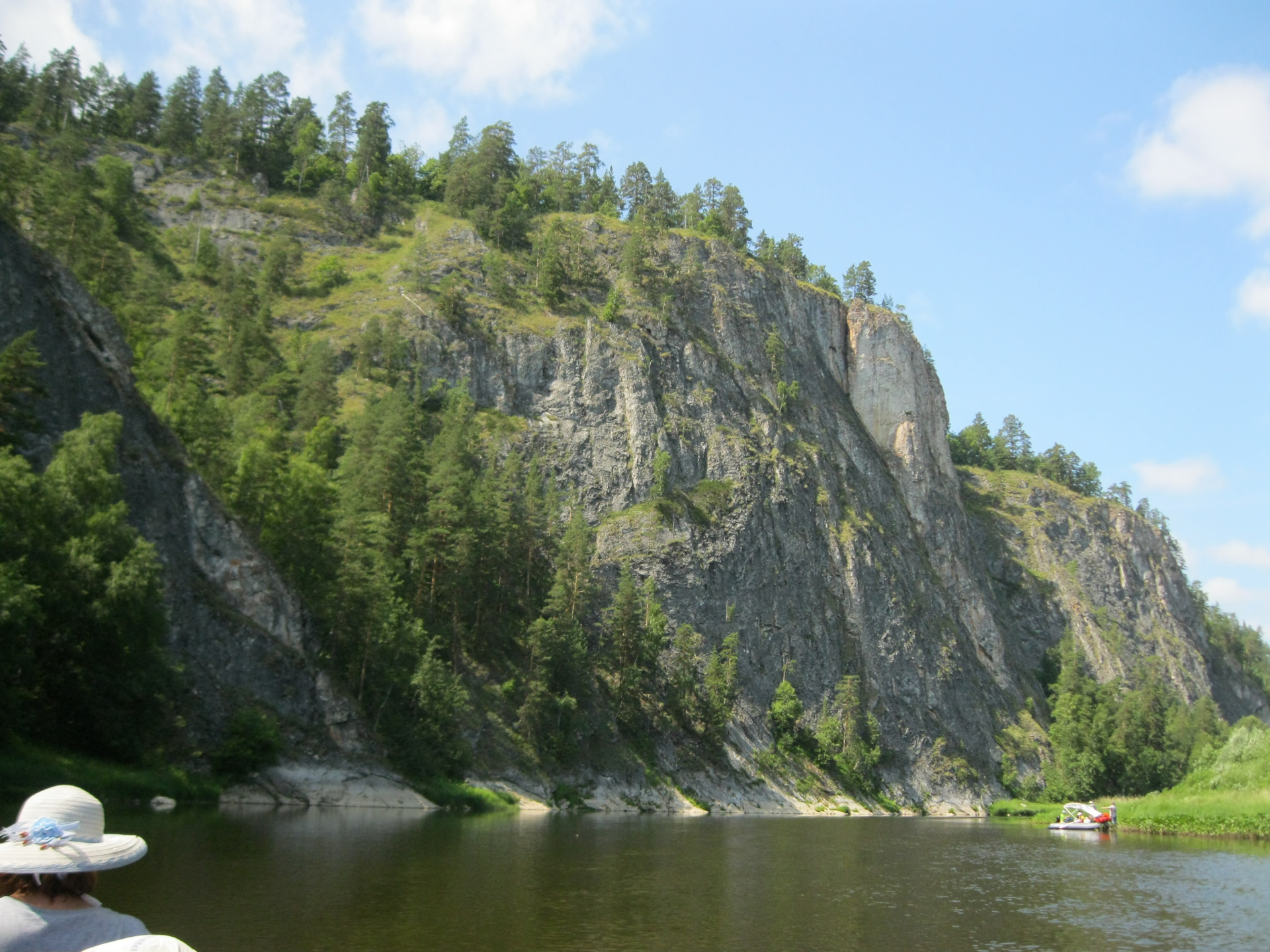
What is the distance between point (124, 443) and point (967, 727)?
87380 millimetres

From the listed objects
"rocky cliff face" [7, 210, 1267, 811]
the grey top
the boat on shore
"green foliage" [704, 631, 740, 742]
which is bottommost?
the boat on shore

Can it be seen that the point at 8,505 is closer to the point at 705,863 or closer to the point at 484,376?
the point at 705,863

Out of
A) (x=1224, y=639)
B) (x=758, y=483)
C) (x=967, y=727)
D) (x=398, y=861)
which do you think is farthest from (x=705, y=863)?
(x=1224, y=639)

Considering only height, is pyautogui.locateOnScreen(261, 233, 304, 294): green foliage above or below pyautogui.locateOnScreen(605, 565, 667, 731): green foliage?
above

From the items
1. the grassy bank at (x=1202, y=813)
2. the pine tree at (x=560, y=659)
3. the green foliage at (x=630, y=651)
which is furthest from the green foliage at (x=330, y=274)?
the grassy bank at (x=1202, y=813)

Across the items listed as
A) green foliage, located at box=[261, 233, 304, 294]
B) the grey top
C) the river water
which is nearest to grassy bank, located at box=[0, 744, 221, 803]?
the river water

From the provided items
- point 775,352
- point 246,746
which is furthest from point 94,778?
point 775,352

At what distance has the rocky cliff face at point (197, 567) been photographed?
48.4 metres

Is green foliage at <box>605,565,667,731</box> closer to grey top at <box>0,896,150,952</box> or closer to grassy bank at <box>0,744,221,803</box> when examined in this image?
grassy bank at <box>0,744,221,803</box>

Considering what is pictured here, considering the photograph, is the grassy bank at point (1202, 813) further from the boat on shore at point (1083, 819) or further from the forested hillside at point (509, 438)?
the forested hillside at point (509, 438)

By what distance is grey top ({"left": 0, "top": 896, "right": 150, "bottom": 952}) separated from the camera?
554 centimetres

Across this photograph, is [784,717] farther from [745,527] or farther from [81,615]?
[81,615]

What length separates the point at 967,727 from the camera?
104m

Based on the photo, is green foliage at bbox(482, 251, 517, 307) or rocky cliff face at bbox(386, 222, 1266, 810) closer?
rocky cliff face at bbox(386, 222, 1266, 810)
